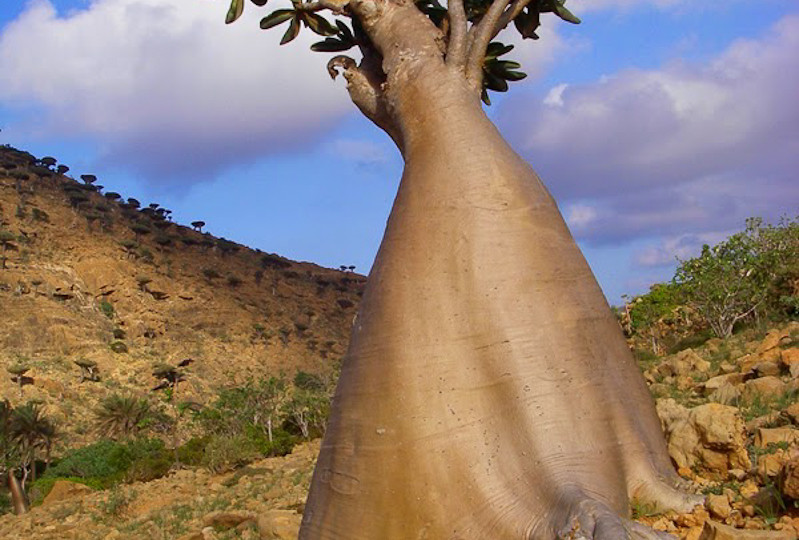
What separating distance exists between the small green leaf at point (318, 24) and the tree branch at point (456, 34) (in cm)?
84

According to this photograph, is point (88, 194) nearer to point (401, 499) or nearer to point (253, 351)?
point (253, 351)

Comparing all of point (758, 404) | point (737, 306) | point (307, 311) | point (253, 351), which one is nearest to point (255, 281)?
point (307, 311)

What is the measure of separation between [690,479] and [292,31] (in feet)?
9.61

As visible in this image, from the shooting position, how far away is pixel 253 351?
2939 cm

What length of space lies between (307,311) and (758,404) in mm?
31272

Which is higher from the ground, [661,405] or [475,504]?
[661,405]

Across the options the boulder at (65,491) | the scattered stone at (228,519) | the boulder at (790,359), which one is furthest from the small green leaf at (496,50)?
the boulder at (65,491)

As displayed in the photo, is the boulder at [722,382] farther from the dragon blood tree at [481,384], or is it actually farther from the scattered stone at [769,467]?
the dragon blood tree at [481,384]

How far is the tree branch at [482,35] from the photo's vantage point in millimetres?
3336

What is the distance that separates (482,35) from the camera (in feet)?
11.1

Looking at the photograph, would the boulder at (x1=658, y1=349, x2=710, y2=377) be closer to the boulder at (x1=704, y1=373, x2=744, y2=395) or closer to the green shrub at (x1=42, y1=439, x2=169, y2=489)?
the boulder at (x1=704, y1=373, x2=744, y2=395)

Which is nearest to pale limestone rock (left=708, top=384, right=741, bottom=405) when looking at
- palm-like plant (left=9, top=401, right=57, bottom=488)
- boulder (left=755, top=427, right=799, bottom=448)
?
boulder (left=755, top=427, right=799, bottom=448)

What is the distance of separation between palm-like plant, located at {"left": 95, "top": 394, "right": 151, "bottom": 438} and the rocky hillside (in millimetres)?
1419

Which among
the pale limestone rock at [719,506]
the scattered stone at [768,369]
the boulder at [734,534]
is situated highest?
the scattered stone at [768,369]
